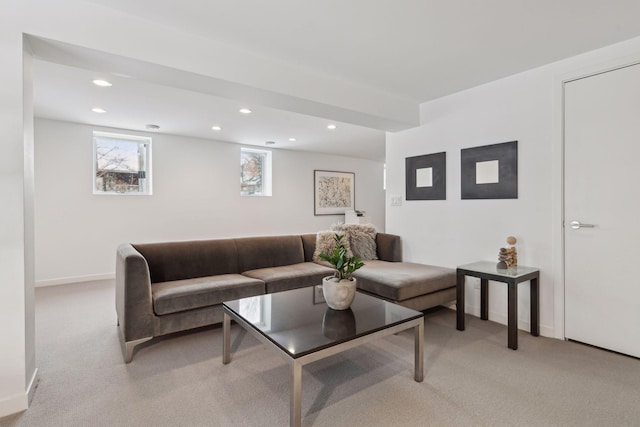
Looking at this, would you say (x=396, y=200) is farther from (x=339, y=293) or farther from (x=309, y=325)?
(x=309, y=325)

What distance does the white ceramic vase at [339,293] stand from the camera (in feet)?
6.90

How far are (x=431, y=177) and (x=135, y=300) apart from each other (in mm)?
3124

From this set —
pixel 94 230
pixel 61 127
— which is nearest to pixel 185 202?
pixel 94 230

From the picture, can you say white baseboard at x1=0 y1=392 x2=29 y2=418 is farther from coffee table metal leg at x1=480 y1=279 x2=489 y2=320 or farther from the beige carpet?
coffee table metal leg at x1=480 y1=279 x2=489 y2=320

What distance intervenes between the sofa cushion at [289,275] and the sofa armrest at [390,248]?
2.66 ft

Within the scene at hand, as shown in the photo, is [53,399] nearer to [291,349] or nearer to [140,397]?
[140,397]

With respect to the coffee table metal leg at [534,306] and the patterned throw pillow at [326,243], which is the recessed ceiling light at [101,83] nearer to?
the patterned throw pillow at [326,243]

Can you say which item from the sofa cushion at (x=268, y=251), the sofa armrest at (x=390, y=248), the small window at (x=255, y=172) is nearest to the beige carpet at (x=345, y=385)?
the sofa cushion at (x=268, y=251)

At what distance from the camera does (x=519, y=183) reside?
2918 mm

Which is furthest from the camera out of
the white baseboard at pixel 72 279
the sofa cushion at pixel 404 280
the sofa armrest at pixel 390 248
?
the white baseboard at pixel 72 279

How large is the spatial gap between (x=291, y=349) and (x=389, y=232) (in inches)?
112

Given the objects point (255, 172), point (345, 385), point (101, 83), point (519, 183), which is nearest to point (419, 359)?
point (345, 385)

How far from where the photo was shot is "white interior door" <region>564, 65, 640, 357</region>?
→ 233cm

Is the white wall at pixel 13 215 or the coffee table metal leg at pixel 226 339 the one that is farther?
the coffee table metal leg at pixel 226 339
